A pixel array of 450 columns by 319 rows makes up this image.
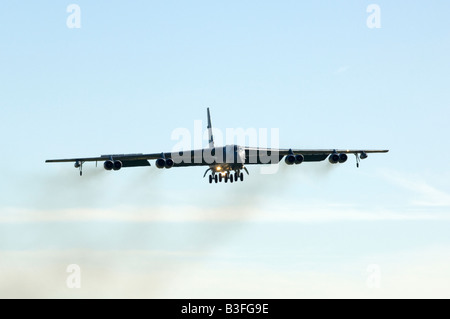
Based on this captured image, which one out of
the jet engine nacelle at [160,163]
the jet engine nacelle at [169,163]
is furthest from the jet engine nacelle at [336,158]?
the jet engine nacelle at [160,163]

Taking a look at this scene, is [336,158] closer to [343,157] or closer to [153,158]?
[343,157]

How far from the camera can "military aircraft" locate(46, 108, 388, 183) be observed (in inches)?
2044

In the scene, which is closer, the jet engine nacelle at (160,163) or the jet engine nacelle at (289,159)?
the jet engine nacelle at (160,163)

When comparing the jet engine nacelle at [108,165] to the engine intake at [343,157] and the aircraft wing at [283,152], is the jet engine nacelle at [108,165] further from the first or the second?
the engine intake at [343,157]

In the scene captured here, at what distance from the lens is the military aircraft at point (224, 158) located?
170ft

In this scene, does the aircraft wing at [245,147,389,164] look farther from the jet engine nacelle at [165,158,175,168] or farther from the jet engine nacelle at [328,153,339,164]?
the jet engine nacelle at [165,158,175,168]

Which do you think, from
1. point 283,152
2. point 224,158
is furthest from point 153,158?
point 283,152

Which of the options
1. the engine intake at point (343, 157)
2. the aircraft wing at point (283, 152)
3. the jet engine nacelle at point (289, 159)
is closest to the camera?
the jet engine nacelle at point (289, 159)

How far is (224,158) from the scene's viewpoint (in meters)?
51.7

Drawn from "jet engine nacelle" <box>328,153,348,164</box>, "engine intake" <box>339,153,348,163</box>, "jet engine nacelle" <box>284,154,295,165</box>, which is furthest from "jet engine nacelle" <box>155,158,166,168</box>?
"engine intake" <box>339,153,348,163</box>

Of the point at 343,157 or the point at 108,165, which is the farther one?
the point at 343,157
